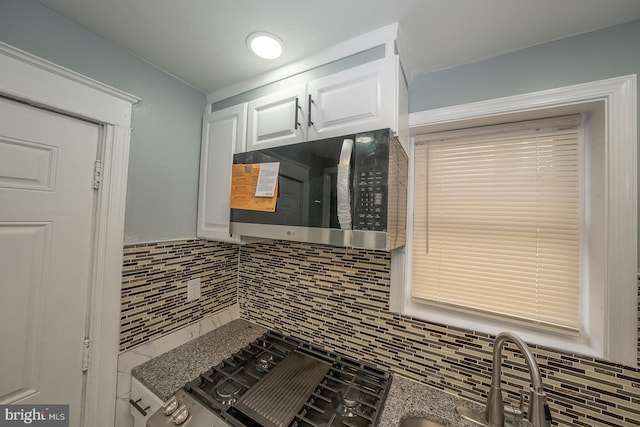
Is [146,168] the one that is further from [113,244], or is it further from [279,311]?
[279,311]

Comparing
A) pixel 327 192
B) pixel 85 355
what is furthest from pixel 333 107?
pixel 85 355

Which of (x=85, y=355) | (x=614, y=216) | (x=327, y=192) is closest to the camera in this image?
(x=614, y=216)

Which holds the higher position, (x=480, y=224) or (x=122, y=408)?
(x=480, y=224)

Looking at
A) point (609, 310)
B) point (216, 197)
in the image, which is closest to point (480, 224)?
point (609, 310)

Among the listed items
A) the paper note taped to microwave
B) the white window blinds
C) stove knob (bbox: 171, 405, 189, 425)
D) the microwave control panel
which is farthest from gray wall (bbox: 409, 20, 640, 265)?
stove knob (bbox: 171, 405, 189, 425)

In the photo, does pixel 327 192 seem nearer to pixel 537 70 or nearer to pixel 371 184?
pixel 371 184

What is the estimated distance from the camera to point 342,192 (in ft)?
2.75

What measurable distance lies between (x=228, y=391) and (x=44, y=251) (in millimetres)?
944

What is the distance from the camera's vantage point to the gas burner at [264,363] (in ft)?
3.75

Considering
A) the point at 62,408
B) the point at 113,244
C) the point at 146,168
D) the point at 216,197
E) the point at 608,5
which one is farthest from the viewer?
the point at 216,197

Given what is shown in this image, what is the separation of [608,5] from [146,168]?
6.54 feet

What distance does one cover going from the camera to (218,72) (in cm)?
123

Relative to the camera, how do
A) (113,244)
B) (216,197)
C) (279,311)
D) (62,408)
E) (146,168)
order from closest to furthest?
(62,408) → (113,244) → (146,168) → (216,197) → (279,311)

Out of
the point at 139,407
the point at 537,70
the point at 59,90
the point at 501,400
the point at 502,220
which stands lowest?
the point at 139,407
